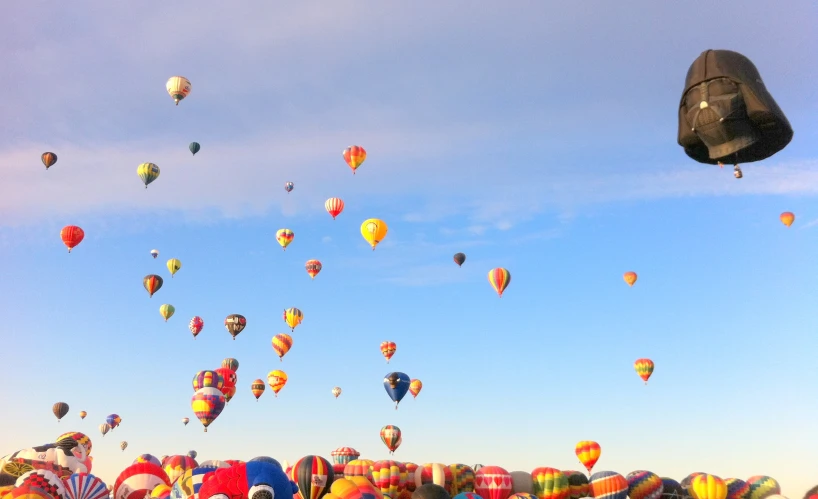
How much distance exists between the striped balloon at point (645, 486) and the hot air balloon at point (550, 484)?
10.3 feet

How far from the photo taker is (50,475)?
14812mm

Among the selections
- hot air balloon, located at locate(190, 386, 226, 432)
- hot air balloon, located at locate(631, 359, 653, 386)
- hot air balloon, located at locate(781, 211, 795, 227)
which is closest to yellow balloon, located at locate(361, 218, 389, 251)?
hot air balloon, located at locate(190, 386, 226, 432)

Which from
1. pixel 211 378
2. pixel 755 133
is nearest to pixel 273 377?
pixel 211 378

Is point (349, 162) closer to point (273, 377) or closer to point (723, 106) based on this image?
point (273, 377)

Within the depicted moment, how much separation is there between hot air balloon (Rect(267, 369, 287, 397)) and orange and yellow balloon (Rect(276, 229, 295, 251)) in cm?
792

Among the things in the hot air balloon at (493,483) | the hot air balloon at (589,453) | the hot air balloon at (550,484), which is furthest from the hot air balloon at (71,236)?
the hot air balloon at (589,453)

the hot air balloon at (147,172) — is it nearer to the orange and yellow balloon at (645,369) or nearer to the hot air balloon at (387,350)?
the hot air balloon at (387,350)

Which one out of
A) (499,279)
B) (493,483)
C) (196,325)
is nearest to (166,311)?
(196,325)

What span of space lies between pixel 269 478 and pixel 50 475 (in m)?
9.29

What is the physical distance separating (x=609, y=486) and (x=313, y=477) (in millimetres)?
12119

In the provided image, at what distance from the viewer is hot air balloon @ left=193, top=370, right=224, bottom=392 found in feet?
99.6

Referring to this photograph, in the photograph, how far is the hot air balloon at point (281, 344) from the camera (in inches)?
1531

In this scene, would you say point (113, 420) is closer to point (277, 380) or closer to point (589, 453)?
point (277, 380)

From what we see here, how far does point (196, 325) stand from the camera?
133 ft
